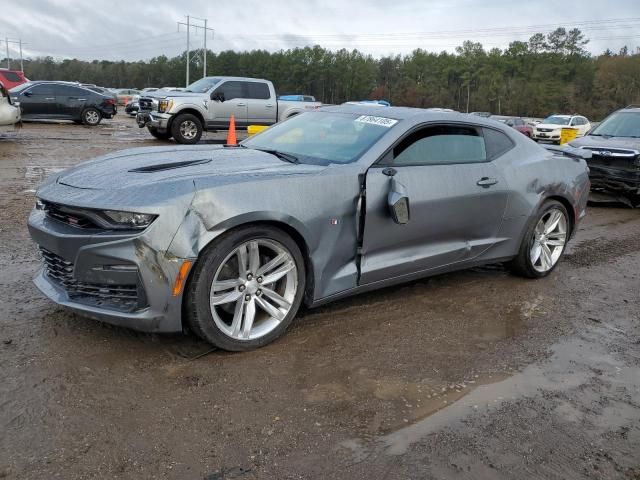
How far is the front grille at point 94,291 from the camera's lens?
10.2 ft

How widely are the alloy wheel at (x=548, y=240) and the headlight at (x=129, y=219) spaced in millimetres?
3504

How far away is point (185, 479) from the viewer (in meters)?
2.30

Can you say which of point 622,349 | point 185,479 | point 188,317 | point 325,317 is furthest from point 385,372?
point 622,349

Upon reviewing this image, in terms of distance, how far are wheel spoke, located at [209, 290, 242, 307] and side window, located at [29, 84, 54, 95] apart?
1930 centimetres

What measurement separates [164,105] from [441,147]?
482 inches

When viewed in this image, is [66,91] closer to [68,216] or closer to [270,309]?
[68,216]

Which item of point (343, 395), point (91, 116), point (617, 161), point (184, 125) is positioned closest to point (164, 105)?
point (184, 125)

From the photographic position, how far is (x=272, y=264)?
3475mm

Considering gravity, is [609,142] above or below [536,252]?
above

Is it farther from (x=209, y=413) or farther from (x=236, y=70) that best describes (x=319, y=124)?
(x=236, y=70)

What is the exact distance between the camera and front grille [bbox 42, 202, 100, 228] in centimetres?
319

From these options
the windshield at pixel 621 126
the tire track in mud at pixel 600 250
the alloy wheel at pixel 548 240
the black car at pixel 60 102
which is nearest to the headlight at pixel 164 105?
the black car at pixel 60 102

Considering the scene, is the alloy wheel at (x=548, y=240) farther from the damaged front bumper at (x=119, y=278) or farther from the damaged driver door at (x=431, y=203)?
the damaged front bumper at (x=119, y=278)

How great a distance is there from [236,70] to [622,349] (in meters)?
112
